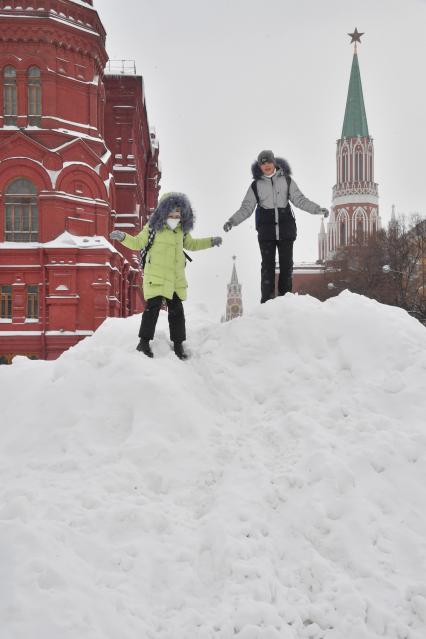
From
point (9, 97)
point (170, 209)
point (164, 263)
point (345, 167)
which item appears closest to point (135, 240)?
point (164, 263)

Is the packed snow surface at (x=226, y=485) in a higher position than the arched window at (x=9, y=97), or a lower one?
lower

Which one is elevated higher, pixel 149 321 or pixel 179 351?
pixel 149 321

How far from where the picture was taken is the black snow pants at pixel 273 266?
7461 mm

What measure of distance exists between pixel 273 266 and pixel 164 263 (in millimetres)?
1763

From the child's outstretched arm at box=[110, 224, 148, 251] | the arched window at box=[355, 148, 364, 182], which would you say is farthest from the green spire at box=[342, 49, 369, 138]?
the child's outstretched arm at box=[110, 224, 148, 251]

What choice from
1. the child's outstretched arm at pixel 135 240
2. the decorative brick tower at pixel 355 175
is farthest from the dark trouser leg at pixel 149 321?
the decorative brick tower at pixel 355 175

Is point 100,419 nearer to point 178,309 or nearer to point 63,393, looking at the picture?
point 63,393

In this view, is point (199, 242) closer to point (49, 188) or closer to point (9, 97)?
point (49, 188)

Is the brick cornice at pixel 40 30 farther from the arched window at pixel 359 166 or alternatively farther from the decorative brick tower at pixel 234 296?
the decorative brick tower at pixel 234 296

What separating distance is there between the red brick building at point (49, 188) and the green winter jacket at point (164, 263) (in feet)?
55.1

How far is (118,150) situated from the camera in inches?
1169

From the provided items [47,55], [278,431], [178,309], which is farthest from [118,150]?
[278,431]

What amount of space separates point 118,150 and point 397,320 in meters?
25.5

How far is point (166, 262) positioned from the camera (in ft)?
21.4
